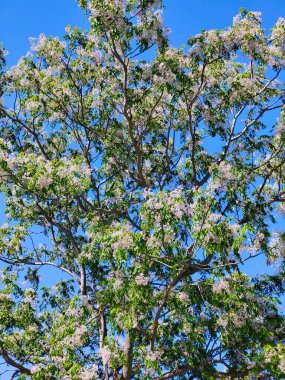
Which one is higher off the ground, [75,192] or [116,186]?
[116,186]

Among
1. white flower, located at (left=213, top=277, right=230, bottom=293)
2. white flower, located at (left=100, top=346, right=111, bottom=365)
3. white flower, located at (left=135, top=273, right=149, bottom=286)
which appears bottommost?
white flower, located at (left=100, top=346, right=111, bottom=365)

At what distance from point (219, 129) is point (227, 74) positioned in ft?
4.21

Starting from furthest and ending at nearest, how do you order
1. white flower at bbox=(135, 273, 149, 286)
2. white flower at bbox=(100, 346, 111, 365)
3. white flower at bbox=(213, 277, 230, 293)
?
1. white flower at bbox=(100, 346, 111, 365)
2. white flower at bbox=(213, 277, 230, 293)
3. white flower at bbox=(135, 273, 149, 286)

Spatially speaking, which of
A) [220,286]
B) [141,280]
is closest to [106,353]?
[141,280]

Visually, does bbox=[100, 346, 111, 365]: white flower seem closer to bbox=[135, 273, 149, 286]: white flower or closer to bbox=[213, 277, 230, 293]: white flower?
bbox=[135, 273, 149, 286]: white flower

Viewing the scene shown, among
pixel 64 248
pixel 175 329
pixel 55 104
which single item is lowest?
pixel 175 329

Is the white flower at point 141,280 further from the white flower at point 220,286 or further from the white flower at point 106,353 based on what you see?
the white flower at point 106,353

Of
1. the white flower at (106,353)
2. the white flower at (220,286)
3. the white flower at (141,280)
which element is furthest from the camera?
the white flower at (106,353)

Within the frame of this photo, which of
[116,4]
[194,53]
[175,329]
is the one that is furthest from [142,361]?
[116,4]

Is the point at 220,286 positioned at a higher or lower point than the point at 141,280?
higher

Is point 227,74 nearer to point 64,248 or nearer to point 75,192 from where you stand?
point 75,192

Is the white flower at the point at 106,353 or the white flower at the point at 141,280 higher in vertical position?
the white flower at the point at 141,280

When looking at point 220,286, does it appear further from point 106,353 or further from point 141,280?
point 106,353

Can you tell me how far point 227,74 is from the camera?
12.6 metres
